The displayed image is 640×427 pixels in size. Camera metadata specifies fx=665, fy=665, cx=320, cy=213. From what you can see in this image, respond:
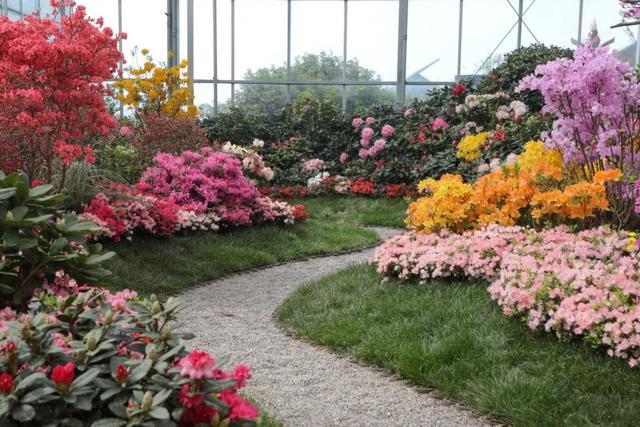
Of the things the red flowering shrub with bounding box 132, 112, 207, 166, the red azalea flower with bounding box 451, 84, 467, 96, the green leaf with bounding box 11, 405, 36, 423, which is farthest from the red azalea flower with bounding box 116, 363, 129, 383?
the red azalea flower with bounding box 451, 84, 467, 96

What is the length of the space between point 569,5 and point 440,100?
3992 millimetres

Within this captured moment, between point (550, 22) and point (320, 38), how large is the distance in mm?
5170

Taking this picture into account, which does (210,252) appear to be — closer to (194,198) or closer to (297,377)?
(194,198)

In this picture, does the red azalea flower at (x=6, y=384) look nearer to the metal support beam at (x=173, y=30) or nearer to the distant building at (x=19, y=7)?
the metal support beam at (x=173, y=30)

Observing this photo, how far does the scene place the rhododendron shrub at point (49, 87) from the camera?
529 cm

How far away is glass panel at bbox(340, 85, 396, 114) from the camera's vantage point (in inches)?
612

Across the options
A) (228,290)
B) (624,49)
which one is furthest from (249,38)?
(228,290)

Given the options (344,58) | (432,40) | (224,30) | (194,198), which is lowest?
(194,198)

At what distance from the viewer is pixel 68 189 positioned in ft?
21.0

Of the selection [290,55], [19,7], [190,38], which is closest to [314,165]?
[290,55]

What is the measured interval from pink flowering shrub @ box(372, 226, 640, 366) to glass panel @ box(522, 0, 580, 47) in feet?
34.0

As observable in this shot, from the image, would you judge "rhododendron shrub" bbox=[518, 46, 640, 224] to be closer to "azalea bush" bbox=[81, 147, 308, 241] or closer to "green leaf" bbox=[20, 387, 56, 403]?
"azalea bush" bbox=[81, 147, 308, 241]

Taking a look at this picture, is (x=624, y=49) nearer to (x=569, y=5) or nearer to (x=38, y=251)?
(x=569, y=5)

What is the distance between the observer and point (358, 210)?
10.7 meters
